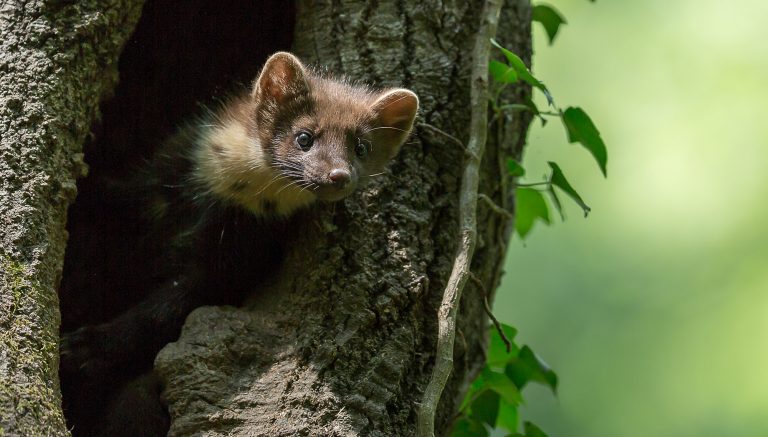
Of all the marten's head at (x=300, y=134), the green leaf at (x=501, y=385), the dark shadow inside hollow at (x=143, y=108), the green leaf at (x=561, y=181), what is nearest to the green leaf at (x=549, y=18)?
the green leaf at (x=561, y=181)

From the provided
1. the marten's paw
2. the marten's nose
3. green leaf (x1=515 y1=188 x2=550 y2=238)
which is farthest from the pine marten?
green leaf (x1=515 y1=188 x2=550 y2=238)

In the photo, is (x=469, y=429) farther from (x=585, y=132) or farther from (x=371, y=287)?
(x=585, y=132)

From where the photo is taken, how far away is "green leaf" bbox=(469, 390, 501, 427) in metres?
4.45

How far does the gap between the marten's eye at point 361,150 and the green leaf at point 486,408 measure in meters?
1.29

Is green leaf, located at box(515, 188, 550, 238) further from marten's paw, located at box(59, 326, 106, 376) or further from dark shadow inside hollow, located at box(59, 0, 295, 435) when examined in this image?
marten's paw, located at box(59, 326, 106, 376)

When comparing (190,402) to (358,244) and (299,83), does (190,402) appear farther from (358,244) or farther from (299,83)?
(299,83)

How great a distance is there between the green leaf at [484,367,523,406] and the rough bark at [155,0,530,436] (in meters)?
0.07

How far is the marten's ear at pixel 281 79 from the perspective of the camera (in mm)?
4223

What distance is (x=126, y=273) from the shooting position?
4984mm

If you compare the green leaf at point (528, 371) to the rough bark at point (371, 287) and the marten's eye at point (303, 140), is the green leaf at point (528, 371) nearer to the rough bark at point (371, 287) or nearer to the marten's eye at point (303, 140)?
the rough bark at point (371, 287)

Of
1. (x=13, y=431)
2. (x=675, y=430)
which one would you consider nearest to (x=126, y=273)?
(x=13, y=431)

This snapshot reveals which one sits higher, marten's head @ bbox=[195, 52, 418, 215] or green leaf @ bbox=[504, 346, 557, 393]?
marten's head @ bbox=[195, 52, 418, 215]

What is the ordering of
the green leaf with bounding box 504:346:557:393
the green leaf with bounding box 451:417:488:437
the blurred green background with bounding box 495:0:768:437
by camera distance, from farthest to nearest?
1. the blurred green background with bounding box 495:0:768:437
2. the green leaf with bounding box 504:346:557:393
3. the green leaf with bounding box 451:417:488:437

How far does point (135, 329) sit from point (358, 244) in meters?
1.19
